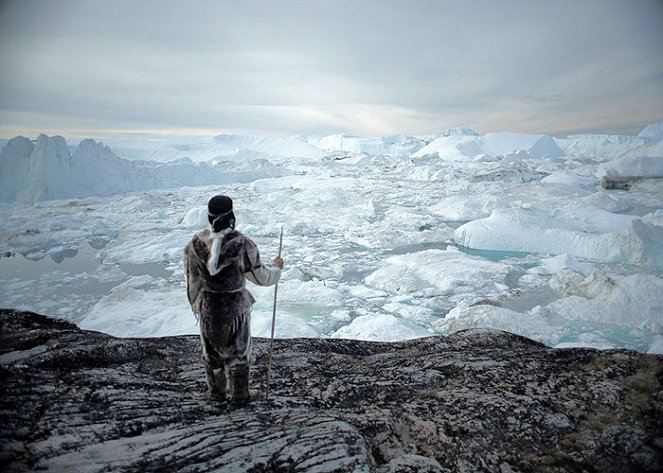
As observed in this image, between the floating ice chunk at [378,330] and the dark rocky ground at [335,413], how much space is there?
13.5ft

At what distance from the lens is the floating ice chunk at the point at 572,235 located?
1135 cm

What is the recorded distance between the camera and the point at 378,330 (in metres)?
7.29

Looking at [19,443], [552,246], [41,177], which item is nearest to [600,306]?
[552,246]

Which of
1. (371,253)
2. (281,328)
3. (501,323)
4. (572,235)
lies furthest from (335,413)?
(572,235)

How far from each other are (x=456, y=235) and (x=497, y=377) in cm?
1352

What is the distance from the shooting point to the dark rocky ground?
1.69 m

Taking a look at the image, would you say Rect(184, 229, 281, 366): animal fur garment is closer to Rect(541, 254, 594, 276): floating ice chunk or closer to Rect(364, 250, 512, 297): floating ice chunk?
Rect(364, 250, 512, 297): floating ice chunk

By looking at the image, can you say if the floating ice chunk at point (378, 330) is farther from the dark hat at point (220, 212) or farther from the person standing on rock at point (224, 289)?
the dark hat at point (220, 212)

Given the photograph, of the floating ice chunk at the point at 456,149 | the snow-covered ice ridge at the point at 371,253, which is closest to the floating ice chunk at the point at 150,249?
the snow-covered ice ridge at the point at 371,253

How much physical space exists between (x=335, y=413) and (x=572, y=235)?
14.5 metres

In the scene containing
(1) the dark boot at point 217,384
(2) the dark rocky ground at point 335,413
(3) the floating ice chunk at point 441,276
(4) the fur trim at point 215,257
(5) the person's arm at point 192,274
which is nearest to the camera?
(2) the dark rocky ground at point 335,413

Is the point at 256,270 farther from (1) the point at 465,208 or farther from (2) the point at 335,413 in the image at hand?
(1) the point at 465,208

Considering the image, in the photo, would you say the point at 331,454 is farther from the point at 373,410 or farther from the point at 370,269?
the point at 370,269

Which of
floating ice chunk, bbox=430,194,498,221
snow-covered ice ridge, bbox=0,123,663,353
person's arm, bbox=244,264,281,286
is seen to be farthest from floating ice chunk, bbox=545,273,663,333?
floating ice chunk, bbox=430,194,498,221
